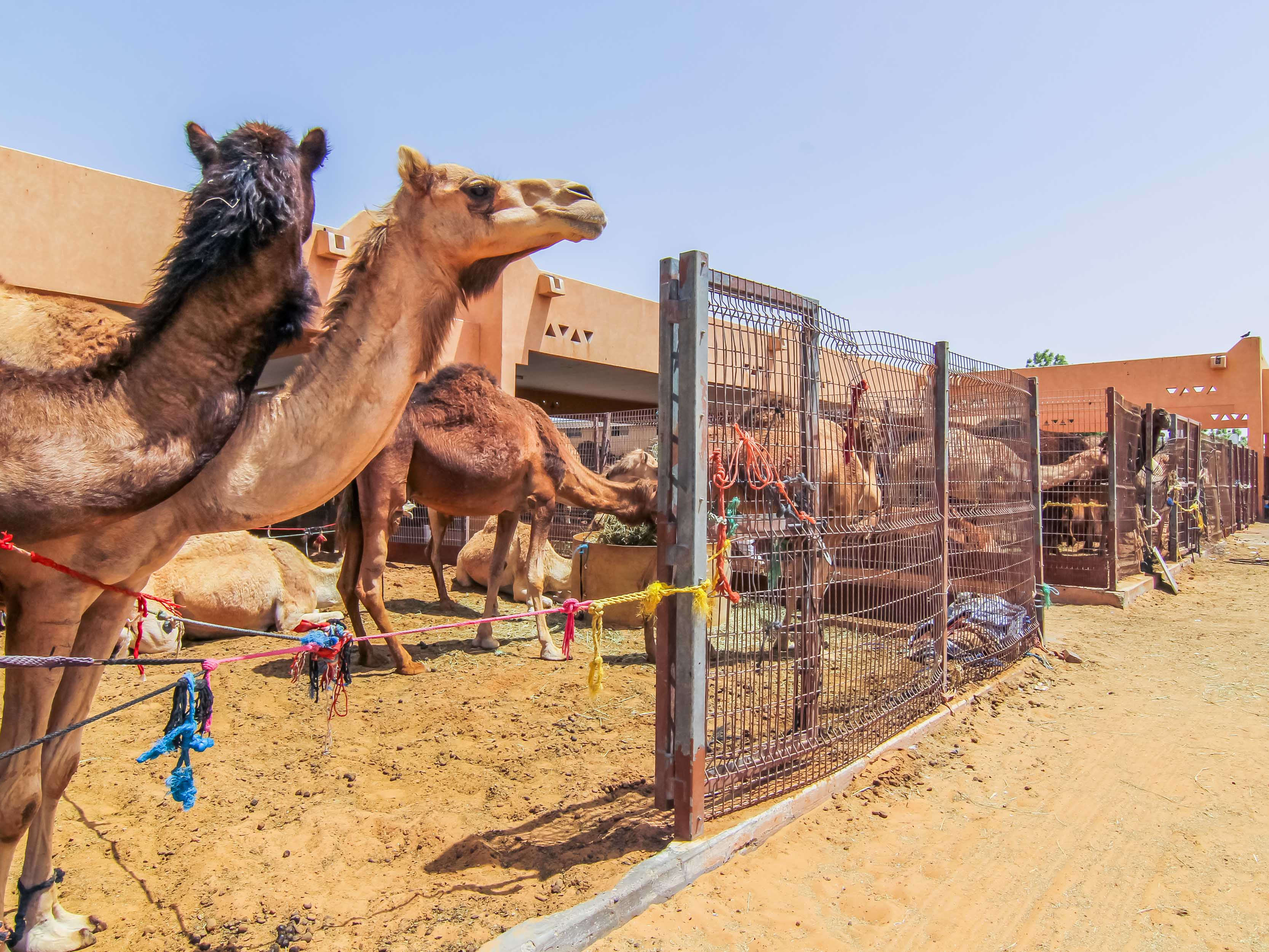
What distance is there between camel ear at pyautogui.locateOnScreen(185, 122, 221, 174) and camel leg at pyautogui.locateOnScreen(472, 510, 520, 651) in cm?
530

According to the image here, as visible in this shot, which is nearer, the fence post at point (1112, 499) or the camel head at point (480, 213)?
the camel head at point (480, 213)

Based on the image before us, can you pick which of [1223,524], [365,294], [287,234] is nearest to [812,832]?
[365,294]

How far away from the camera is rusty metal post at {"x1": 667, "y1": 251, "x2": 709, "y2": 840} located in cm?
350

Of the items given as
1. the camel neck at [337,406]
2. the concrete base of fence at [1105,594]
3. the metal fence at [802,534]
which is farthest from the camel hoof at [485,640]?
the concrete base of fence at [1105,594]

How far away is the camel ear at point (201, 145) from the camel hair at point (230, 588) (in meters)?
4.83

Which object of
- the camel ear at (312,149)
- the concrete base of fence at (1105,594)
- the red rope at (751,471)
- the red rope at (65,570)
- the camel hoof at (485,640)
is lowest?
the camel hoof at (485,640)

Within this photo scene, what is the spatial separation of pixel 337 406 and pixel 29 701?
1.47 m

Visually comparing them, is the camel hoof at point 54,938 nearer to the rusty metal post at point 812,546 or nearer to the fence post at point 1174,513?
the rusty metal post at point 812,546

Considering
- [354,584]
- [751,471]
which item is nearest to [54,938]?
[751,471]

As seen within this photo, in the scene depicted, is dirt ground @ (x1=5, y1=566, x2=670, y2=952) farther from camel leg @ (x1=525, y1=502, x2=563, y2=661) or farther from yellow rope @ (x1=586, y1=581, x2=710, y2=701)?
camel leg @ (x1=525, y1=502, x2=563, y2=661)

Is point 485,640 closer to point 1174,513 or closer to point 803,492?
point 803,492

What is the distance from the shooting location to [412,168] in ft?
9.72

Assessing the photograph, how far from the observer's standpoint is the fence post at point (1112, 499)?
11.2 m

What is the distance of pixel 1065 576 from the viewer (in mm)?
11711
